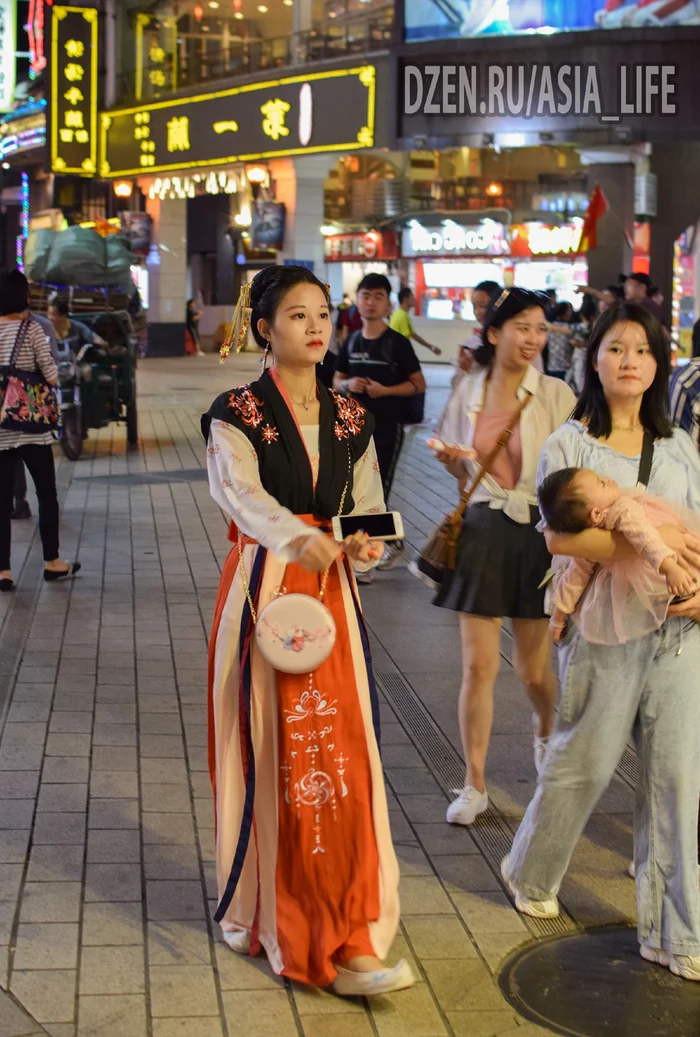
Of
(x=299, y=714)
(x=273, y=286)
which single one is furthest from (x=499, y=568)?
(x=273, y=286)

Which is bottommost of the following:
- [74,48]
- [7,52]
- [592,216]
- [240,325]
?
[240,325]

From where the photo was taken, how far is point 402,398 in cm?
846

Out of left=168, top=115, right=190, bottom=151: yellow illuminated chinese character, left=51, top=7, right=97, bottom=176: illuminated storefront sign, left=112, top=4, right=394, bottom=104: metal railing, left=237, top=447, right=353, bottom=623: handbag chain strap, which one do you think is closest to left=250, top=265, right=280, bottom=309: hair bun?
left=237, top=447, right=353, bottom=623: handbag chain strap

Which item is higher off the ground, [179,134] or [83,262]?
[179,134]

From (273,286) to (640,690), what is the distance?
57.2 inches

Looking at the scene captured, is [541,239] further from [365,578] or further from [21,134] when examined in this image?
[365,578]

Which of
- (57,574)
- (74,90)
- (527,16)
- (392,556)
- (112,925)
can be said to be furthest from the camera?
(74,90)

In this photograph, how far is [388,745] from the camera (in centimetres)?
557

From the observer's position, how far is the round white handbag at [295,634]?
137 inches

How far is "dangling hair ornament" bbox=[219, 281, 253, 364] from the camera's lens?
3.81m

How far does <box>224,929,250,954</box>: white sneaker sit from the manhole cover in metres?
0.70

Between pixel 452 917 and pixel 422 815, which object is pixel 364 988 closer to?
pixel 452 917

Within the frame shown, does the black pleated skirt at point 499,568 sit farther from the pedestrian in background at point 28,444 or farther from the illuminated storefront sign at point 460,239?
the illuminated storefront sign at point 460,239

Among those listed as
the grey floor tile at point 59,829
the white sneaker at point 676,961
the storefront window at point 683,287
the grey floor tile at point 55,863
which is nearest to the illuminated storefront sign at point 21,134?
the storefront window at point 683,287
